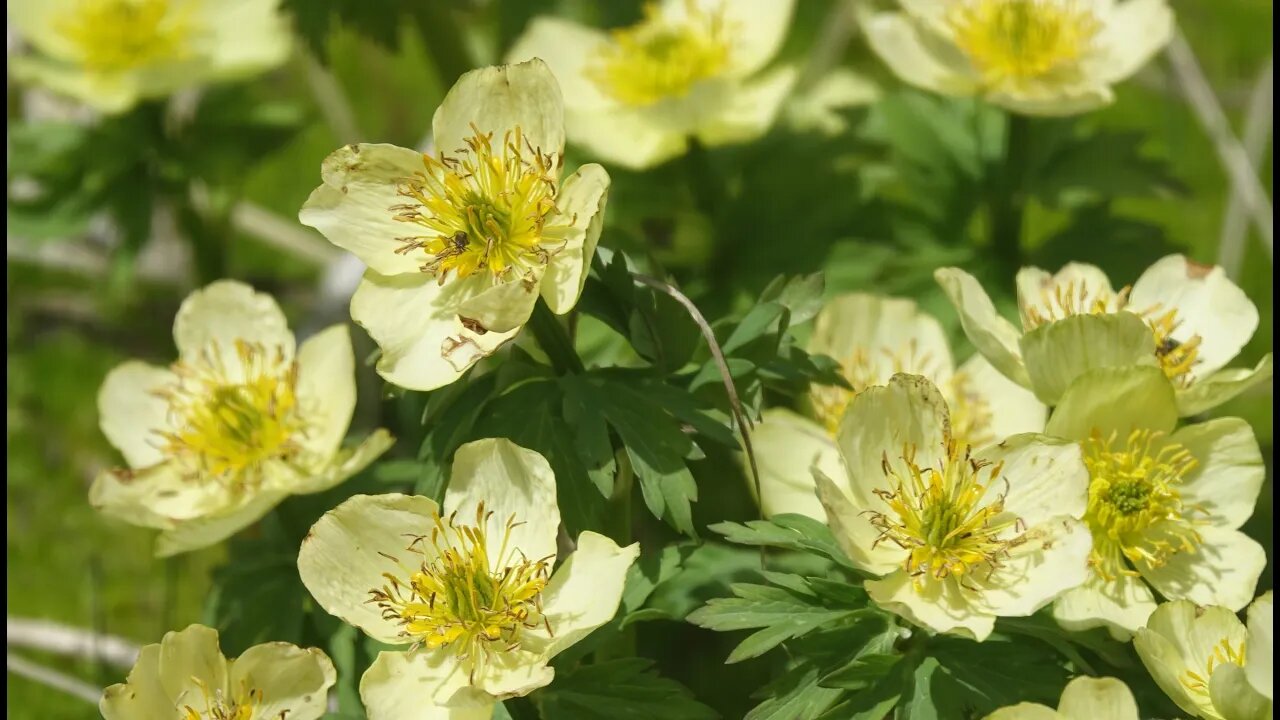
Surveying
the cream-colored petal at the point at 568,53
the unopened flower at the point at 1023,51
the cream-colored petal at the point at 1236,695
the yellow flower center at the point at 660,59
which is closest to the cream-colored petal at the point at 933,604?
the cream-colored petal at the point at 1236,695

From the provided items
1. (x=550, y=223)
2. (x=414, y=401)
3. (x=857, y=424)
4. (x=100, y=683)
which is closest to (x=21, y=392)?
(x=100, y=683)

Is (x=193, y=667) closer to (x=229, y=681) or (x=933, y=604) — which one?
(x=229, y=681)

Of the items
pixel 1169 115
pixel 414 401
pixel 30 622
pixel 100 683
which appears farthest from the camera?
pixel 1169 115

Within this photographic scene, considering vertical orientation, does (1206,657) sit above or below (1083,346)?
below

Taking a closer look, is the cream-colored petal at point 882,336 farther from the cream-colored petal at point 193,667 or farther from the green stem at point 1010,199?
the cream-colored petal at point 193,667

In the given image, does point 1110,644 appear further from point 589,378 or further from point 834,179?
point 834,179

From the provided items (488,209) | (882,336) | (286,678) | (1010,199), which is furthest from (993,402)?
(286,678)
